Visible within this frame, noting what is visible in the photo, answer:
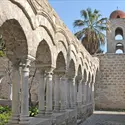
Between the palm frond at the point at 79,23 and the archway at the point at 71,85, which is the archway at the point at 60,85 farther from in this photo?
the palm frond at the point at 79,23

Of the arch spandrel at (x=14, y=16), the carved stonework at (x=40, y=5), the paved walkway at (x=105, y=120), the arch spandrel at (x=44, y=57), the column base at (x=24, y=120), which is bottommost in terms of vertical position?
the paved walkway at (x=105, y=120)

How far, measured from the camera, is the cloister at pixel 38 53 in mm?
5781

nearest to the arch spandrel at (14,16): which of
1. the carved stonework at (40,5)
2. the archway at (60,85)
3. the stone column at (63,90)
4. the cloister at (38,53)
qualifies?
the cloister at (38,53)

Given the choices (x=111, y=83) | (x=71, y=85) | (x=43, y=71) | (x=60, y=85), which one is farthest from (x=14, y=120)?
(x=111, y=83)

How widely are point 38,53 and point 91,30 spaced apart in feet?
57.1

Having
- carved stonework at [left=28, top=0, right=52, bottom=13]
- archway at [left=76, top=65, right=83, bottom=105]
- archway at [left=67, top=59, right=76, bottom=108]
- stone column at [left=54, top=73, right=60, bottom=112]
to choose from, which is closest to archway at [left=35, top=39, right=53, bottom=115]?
carved stonework at [left=28, top=0, right=52, bottom=13]

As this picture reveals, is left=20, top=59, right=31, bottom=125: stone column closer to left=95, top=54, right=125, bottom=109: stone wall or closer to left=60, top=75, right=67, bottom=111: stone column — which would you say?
left=60, top=75, right=67, bottom=111: stone column

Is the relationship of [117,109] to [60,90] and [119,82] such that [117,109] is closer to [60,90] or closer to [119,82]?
[119,82]

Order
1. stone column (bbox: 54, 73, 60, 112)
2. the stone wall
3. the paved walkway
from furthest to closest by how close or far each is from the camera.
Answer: the stone wall < the paved walkway < stone column (bbox: 54, 73, 60, 112)

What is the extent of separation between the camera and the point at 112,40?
2380 cm

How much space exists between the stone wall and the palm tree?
4022 mm

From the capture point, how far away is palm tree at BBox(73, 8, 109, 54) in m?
24.3

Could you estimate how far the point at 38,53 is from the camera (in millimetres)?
8016

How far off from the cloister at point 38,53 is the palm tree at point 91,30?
1332 centimetres
